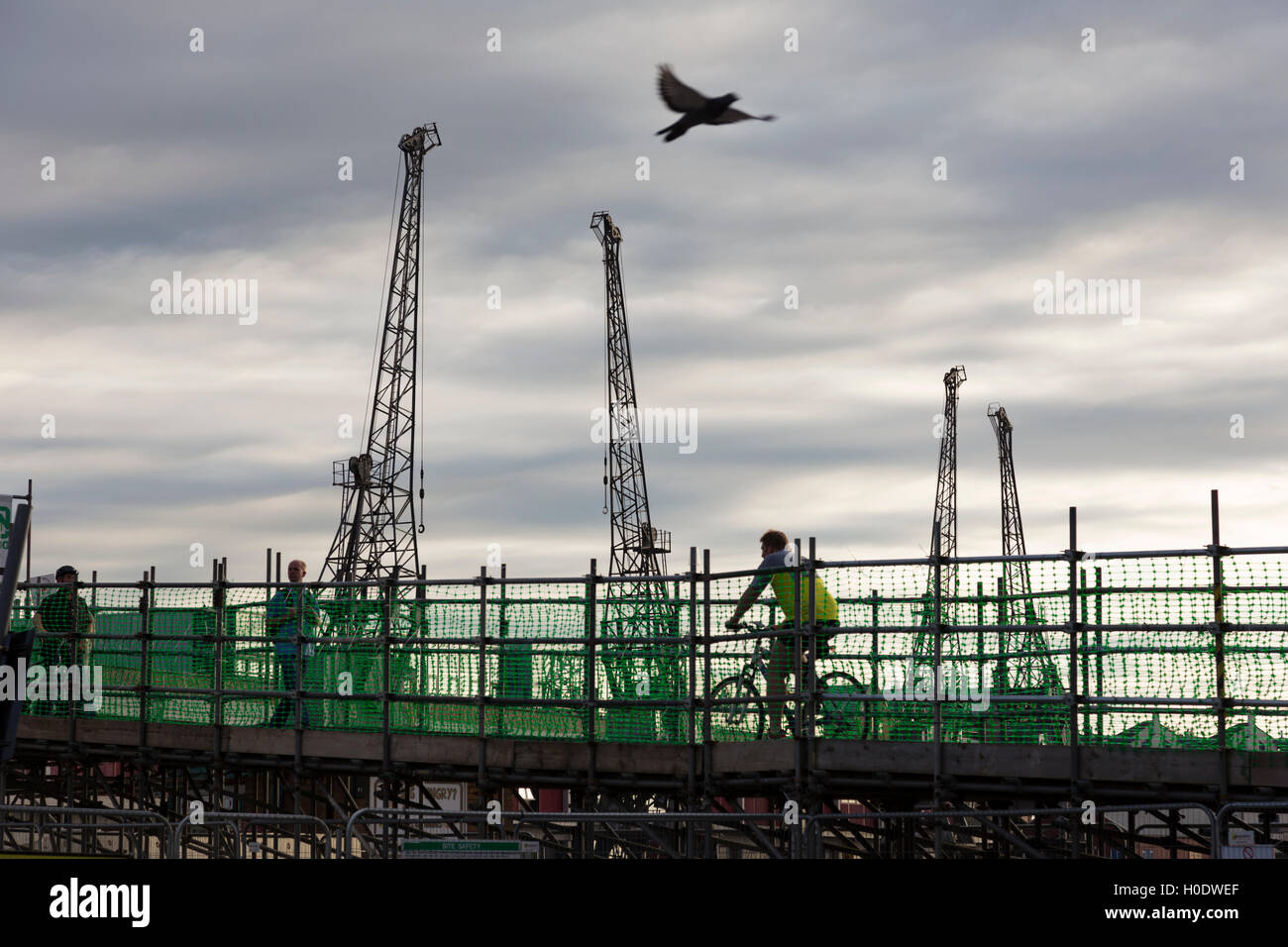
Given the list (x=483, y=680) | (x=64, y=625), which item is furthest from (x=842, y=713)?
(x=64, y=625)

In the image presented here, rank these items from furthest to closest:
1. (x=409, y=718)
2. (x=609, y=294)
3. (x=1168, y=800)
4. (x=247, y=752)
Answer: (x=609, y=294) < (x=247, y=752) < (x=409, y=718) < (x=1168, y=800)

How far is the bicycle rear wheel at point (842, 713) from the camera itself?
1605cm

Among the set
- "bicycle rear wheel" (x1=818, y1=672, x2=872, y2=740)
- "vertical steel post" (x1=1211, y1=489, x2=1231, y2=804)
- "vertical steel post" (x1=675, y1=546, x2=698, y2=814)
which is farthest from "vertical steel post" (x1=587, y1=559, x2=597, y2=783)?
"vertical steel post" (x1=1211, y1=489, x2=1231, y2=804)

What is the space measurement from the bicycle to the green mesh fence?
2cm

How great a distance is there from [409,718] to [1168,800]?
8.65 m

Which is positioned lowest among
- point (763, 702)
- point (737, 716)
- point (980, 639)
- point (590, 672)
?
point (737, 716)

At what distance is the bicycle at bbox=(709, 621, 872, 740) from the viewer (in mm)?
16141

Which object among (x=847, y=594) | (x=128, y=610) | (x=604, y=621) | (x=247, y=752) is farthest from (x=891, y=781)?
(x=128, y=610)

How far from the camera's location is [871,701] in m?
15.9

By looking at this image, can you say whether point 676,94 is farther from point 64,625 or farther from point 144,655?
point 64,625

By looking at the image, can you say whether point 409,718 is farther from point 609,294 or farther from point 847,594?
point 609,294

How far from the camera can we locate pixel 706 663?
54.8 ft

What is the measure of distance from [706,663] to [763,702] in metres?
0.75

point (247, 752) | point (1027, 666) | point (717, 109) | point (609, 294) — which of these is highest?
point (609, 294)
